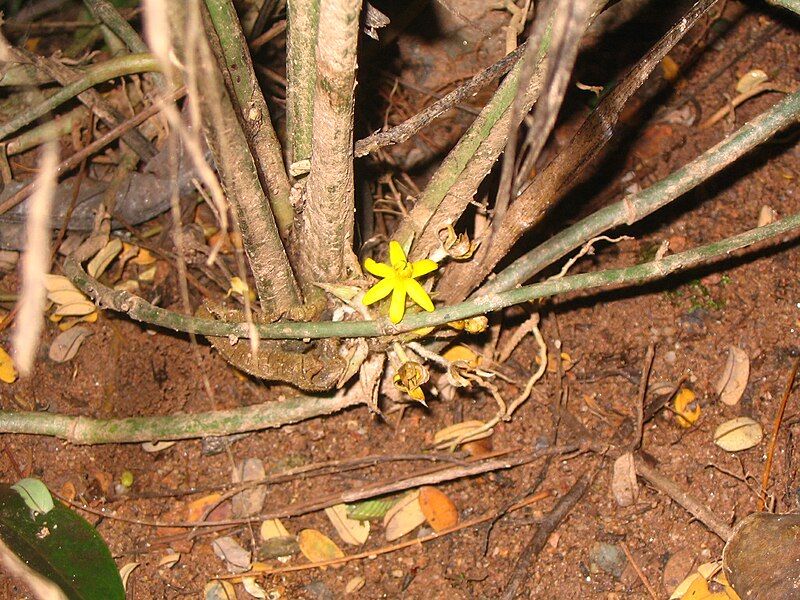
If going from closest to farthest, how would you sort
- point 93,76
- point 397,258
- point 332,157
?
point 332,157
point 397,258
point 93,76

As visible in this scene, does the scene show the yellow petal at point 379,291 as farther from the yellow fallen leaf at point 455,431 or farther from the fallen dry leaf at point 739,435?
the fallen dry leaf at point 739,435

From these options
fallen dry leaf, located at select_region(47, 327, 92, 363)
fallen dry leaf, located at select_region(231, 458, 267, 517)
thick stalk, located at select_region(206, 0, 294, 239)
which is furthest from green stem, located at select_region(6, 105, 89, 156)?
fallen dry leaf, located at select_region(231, 458, 267, 517)

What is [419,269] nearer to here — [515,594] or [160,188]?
[515,594]

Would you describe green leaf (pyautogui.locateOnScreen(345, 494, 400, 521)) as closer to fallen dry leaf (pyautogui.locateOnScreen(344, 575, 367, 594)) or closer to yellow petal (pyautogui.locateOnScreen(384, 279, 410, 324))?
fallen dry leaf (pyautogui.locateOnScreen(344, 575, 367, 594))

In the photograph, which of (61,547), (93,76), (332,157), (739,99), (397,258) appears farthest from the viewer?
(739,99)

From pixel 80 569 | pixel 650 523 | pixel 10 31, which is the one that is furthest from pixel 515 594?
pixel 10 31

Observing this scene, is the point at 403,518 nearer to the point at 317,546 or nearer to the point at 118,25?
the point at 317,546

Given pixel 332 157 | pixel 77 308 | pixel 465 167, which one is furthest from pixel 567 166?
pixel 77 308
